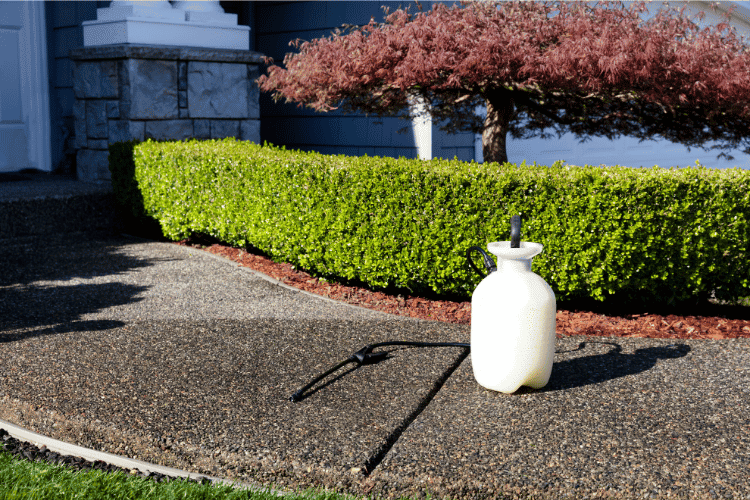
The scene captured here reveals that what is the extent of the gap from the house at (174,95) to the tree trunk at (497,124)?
72.0 inches

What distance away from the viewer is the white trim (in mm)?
9523

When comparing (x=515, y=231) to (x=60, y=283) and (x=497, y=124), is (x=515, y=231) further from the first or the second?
(x=60, y=283)

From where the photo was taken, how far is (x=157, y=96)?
8.18 meters

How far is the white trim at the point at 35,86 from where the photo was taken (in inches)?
375

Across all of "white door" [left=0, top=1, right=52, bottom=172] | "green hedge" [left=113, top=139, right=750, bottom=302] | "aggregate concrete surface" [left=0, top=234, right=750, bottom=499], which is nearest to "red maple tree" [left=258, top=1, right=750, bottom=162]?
"green hedge" [left=113, top=139, right=750, bottom=302]

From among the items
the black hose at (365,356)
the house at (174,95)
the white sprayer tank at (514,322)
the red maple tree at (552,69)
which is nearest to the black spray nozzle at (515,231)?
the white sprayer tank at (514,322)

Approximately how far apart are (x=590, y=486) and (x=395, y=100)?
4.41 metres

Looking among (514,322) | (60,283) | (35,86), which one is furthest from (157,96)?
(514,322)

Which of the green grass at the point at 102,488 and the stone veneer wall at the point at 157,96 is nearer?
the green grass at the point at 102,488

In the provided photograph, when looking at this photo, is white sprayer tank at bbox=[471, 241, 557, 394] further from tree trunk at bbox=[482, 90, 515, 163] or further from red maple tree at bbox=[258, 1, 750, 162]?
tree trunk at bbox=[482, 90, 515, 163]

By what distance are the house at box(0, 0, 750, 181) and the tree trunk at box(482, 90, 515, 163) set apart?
1830 mm

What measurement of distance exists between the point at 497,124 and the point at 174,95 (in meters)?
3.97

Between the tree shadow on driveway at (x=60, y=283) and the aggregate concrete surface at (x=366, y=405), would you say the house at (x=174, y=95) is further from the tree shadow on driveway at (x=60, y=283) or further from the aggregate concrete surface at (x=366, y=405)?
the aggregate concrete surface at (x=366, y=405)

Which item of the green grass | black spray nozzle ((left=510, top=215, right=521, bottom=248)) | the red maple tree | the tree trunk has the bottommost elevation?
the green grass
